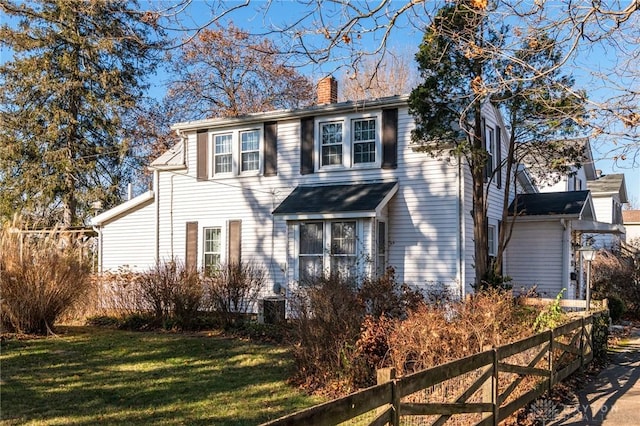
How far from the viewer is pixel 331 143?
50.0 feet

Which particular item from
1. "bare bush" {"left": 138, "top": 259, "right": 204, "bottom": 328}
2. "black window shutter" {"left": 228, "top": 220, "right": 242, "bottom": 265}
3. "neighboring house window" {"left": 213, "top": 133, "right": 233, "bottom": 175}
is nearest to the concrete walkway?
"bare bush" {"left": 138, "top": 259, "right": 204, "bottom": 328}

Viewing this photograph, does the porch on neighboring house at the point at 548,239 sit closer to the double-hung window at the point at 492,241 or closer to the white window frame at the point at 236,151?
the double-hung window at the point at 492,241

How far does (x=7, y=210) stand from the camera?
995 inches

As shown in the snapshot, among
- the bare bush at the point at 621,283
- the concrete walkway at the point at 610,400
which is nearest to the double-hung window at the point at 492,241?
the bare bush at the point at 621,283

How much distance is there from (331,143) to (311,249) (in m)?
3.03

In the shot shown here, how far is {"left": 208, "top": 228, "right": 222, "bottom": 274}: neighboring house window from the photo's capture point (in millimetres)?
16547

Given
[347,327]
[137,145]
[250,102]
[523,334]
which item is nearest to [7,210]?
[137,145]

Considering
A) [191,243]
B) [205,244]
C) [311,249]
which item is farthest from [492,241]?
[191,243]

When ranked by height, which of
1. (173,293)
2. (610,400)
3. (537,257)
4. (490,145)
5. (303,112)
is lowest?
(610,400)

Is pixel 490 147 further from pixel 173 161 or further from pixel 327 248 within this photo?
pixel 173 161

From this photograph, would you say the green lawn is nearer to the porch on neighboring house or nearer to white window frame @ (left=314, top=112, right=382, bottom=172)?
white window frame @ (left=314, top=112, right=382, bottom=172)

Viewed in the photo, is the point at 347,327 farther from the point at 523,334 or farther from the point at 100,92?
the point at 100,92

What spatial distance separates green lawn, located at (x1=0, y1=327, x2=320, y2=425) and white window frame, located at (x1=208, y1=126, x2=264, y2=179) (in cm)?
623

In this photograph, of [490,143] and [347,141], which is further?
[490,143]
